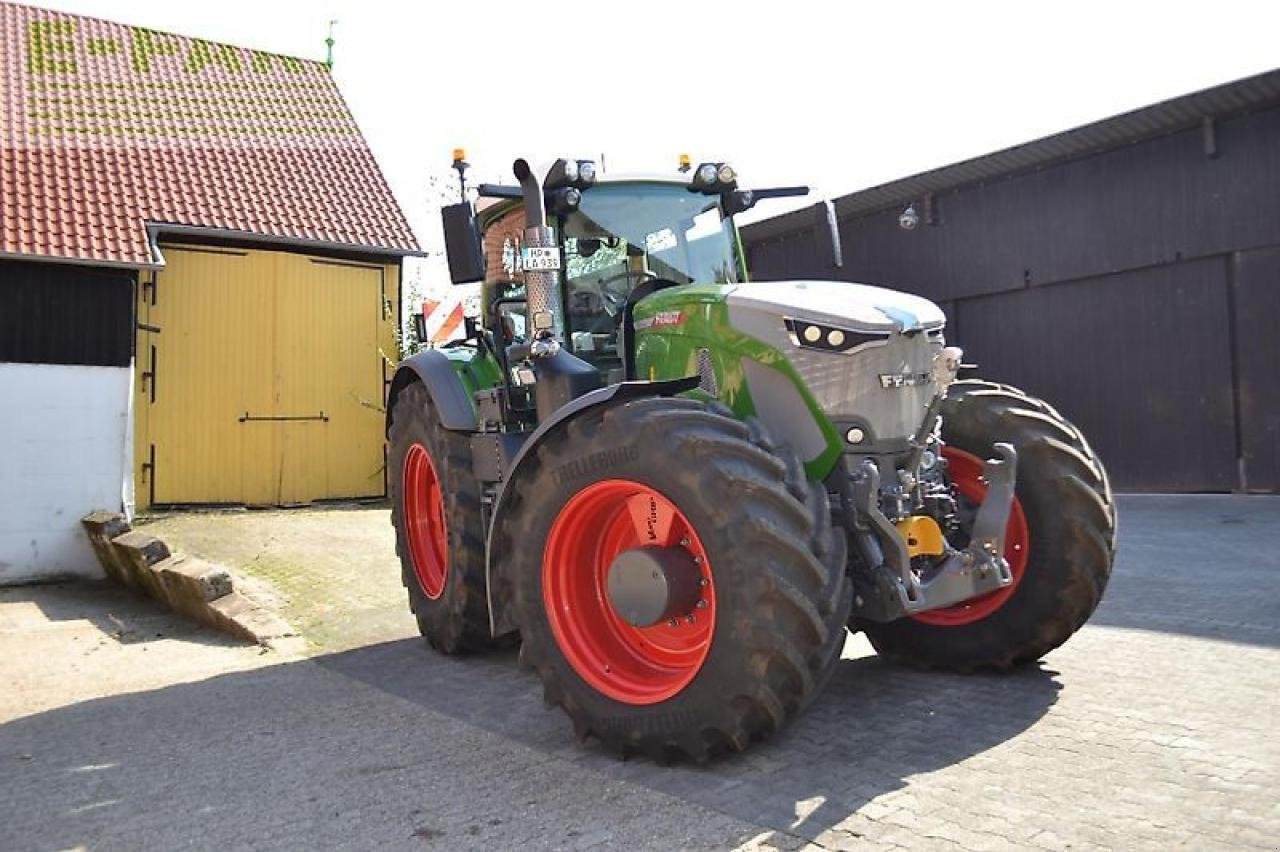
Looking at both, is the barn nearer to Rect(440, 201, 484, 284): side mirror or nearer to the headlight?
Rect(440, 201, 484, 284): side mirror

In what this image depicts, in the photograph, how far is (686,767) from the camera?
3.63 metres

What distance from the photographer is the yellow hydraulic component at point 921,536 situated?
401cm

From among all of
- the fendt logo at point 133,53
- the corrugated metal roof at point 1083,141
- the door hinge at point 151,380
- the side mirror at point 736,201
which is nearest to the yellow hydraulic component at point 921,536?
the side mirror at point 736,201

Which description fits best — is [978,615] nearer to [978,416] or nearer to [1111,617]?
[978,416]

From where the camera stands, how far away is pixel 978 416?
4.76m

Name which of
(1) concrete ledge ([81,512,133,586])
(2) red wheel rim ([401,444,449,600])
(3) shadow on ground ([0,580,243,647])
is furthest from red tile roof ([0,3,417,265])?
(2) red wheel rim ([401,444,449,600])

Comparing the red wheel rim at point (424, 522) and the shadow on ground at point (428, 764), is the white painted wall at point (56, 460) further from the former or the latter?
the shadow on ground at point (428, 764)

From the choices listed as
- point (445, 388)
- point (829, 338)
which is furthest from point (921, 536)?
point (445, 388)

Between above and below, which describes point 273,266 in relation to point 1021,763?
above

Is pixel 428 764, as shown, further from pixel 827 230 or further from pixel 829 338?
pixel 827 230

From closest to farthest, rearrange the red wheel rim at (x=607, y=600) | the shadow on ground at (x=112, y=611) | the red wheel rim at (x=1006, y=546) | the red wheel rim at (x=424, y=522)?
the red wheel rim at (x=607, y=600)
the red wheel rim at (x=1006, y=546)
the red wheel rim at (x=424, y=522)
the shadow on ground at (x=112, y=611)

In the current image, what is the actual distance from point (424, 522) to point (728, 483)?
11.5 ft

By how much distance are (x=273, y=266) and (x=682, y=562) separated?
9.66 metres

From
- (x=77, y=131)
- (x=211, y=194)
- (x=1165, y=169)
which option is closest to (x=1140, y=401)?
(x=1165, y=169)
